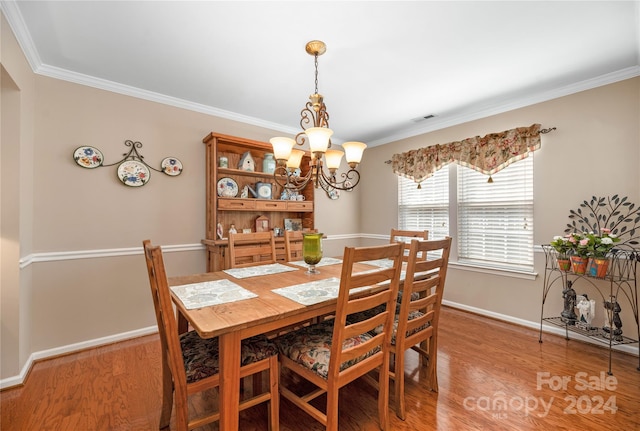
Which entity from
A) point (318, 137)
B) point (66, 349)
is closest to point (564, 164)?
point (318, 137)

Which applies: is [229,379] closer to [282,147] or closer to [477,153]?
[282,147]

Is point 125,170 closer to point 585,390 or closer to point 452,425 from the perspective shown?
point 452,425

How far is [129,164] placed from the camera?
2.70 m

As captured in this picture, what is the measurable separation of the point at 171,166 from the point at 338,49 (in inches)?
80.2

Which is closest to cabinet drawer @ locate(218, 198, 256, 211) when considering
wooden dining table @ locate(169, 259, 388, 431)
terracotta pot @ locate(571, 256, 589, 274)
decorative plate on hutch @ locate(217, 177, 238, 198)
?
decorative plate on hutch @ locate(217, 177, 238, 198)

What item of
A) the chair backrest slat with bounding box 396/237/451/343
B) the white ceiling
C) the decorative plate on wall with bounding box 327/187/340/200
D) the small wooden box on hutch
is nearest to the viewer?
the chair backrest slat with bounding box 396/237/451/343

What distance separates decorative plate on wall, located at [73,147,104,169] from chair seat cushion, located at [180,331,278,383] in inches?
76.8

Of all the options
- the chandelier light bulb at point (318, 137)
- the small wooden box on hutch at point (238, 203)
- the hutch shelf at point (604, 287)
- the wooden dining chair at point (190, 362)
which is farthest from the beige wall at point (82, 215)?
the hutch shelf at point (604, 287)

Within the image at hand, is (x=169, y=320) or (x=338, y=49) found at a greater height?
(x=338, y=49)

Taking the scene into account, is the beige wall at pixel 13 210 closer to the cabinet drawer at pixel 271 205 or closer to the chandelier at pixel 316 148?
the chandelier at pixel 316 148

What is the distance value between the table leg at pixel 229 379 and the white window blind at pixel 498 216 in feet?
10.3

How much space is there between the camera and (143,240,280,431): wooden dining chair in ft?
4.00

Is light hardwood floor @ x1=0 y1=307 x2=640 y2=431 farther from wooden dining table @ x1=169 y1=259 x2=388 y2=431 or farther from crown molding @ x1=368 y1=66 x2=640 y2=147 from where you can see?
crown molding @ x1=368 y1=66 x2=640 y2=147

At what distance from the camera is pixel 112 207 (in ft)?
8.63
